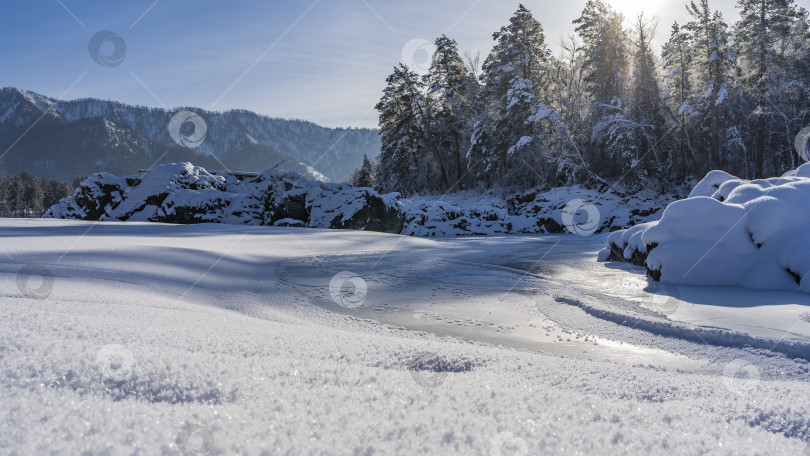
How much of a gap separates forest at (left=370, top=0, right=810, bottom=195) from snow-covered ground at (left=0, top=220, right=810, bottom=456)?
72.0ft

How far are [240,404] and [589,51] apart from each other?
29622mm

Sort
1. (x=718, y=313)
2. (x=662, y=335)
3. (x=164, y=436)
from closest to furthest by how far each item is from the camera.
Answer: (x=164, y=436)
(x=662, y=335)
(x=718, y=313)

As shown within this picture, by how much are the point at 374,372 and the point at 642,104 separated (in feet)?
88.9

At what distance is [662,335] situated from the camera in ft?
9.90

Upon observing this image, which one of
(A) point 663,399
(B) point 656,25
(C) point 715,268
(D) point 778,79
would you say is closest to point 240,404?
(A) point 663,399

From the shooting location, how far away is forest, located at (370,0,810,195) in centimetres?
2311

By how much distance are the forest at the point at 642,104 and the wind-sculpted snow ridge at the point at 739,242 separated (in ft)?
61.5

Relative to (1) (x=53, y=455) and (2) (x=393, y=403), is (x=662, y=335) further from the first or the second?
(1) (x=53, y=455)

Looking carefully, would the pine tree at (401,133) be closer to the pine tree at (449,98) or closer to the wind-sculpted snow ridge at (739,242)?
the pine tree at (449,98)

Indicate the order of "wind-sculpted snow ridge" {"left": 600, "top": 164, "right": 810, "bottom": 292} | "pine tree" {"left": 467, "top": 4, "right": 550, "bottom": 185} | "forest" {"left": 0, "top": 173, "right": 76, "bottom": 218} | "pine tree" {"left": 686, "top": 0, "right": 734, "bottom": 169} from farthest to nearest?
1. "forest" {"left": 0, "top": 173, "right": 76, "bottom": 218}
2. "pine tree" {"left": 467, "top": 4, "right": 550, "bottom": 185}
3. "pine tree" {"left": 686, "top": 0, "right": 734, "bottom": 169}
4. "wind-sculpted snow ridge" {"left": 600, "top": 164, "right": 810, "bottom": 292}

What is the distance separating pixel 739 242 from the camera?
4953 millimetres

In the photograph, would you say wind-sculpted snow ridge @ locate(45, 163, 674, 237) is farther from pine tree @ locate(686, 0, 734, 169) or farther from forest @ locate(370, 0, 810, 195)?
pine tree @ locate(686, 0, 734, 169)

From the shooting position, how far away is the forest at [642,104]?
23109 millimetres

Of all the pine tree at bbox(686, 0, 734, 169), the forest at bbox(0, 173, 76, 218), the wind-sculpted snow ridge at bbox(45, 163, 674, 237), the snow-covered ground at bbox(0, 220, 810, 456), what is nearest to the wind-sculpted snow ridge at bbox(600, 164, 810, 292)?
the snow-covered ground at bbox(0, 220, 810, 456)
